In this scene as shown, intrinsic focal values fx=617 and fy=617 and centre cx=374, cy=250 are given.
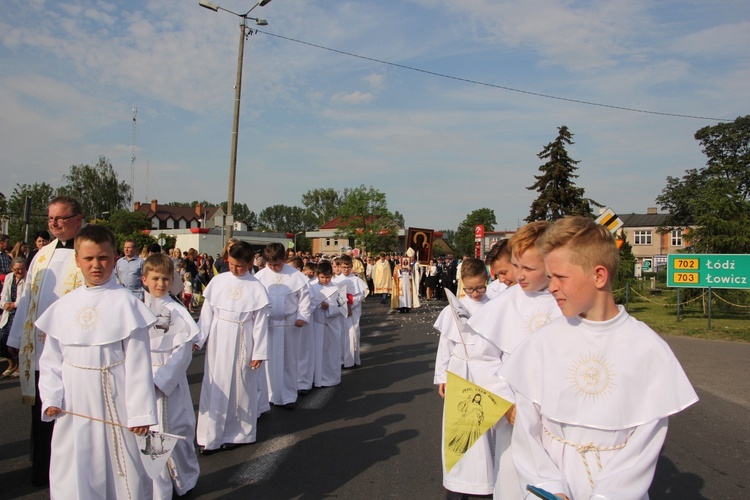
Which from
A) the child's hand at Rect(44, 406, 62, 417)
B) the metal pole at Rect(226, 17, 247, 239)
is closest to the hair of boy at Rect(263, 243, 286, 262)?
the child's hand at Rect(44, 406, 62, 417)

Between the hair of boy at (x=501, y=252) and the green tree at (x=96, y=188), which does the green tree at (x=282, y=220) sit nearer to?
the green tree at (x=96, y=188)

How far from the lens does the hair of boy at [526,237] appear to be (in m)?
3.56

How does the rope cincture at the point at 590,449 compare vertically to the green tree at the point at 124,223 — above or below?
below

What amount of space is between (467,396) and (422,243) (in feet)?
60.8

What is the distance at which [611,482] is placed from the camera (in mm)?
Answer: 2260

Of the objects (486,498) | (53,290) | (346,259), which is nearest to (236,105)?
(346,259)

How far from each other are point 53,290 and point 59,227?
19.5 inches

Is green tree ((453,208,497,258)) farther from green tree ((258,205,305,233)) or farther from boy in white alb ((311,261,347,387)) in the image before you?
boy in white alb ((311,261,347,387))

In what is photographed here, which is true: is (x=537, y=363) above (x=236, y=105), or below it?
below

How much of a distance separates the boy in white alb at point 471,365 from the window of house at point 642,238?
89.5m

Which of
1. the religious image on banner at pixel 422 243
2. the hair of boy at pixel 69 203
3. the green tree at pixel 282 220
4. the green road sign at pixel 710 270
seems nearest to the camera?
the hair of boy at pixel 69 203

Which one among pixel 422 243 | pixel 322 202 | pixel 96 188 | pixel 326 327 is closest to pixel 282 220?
pixel 322 202

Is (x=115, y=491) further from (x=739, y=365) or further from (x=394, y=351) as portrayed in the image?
(x=739, y=365)

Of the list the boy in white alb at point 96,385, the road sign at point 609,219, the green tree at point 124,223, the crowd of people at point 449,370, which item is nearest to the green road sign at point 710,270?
the road sign at point 609,219
